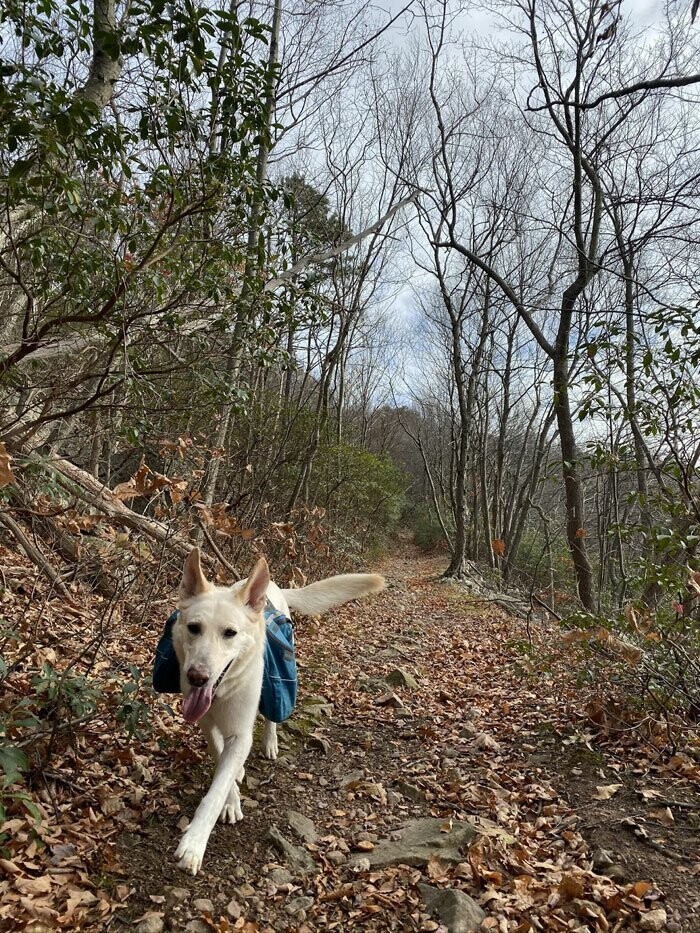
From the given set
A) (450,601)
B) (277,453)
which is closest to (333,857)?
(277,453)

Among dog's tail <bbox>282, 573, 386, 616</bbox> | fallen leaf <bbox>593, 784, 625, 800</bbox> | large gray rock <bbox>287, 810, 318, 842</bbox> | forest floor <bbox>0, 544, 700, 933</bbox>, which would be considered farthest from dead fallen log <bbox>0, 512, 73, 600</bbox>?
fallen leaf <bbox>593, 784, 625, 800</bbox>

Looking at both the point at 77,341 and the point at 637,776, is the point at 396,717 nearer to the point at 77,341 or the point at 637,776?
the point at 637,776

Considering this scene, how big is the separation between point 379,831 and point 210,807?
1.32 meters

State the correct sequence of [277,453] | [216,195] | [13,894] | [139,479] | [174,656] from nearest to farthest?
1. [13,894]
2. [174,656]
3. [216,195]
4. [139,479]
5. [277,453]

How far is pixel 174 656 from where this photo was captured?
3.40m

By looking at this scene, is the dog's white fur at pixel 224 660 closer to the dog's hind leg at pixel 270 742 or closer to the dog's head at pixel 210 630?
the dog's head at pixel 210 630

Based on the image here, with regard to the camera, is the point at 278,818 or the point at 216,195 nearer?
the point at 278,818

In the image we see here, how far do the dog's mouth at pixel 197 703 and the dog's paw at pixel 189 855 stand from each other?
1.68 feet

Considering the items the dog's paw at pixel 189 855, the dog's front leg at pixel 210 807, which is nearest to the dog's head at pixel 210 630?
the dog's front leg at pixel 210 807

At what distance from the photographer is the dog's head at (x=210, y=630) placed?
2.81 meters

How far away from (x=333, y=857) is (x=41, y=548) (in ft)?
12.2

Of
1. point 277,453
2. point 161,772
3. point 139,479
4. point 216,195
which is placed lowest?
point 161,772

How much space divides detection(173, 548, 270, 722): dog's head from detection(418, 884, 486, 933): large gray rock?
1.45 meters

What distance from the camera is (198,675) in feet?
9.18
